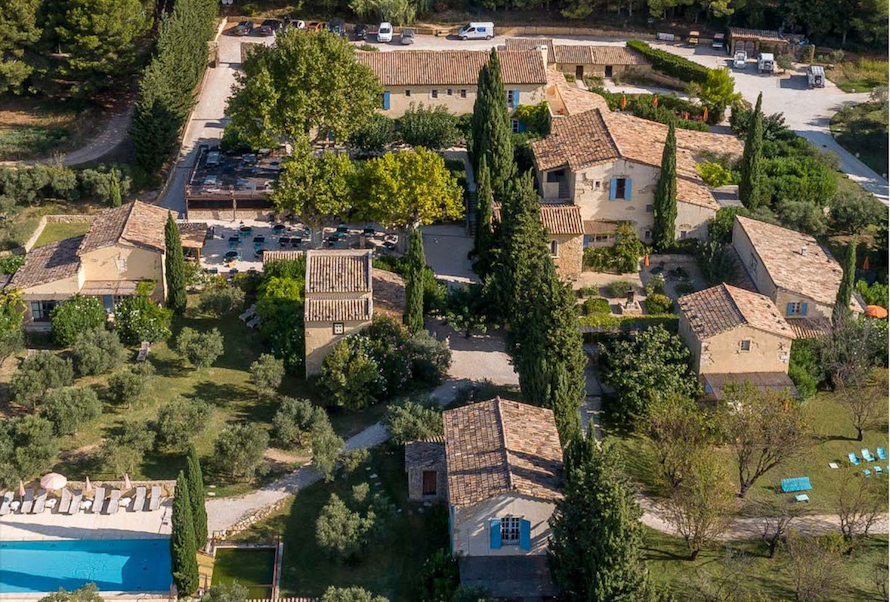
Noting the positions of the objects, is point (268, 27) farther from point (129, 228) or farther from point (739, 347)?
point (739, 347)

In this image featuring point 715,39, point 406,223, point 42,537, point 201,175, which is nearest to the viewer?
point 42,537

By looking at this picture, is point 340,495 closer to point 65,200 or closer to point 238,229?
point 238,229

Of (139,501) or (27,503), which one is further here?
(139,501)

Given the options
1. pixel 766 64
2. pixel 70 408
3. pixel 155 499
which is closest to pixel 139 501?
pixel 155 499

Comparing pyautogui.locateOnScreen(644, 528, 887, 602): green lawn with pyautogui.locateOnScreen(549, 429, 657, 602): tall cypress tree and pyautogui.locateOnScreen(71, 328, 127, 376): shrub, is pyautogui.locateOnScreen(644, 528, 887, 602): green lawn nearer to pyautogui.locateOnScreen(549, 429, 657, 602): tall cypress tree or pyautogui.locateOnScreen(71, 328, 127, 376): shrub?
pyautogui.locateOnScreen(549, 429, 657, 602): tall cypress tree

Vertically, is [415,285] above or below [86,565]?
above

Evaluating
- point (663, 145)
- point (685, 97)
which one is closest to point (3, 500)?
point (663, 145)
